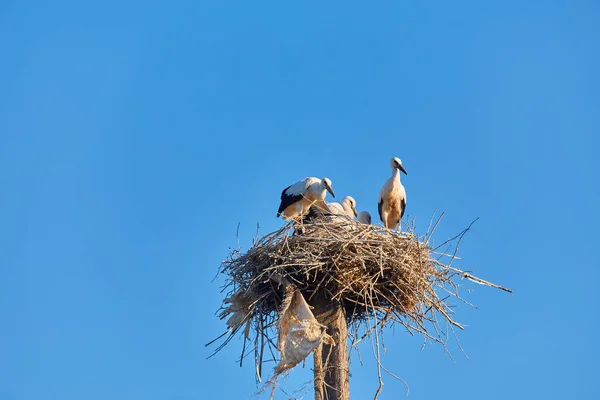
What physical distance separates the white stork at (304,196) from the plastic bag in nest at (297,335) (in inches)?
149

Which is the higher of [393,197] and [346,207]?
[393,197]

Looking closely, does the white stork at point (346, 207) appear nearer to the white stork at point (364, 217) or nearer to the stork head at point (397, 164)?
the white stork at point (364, 217)

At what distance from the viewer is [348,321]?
8.23 m

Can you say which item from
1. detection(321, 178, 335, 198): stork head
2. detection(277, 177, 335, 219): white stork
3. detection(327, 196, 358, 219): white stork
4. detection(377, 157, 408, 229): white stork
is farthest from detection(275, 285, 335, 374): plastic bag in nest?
detection(377, 157, 408, 229): white stork

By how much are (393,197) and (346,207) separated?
913mm

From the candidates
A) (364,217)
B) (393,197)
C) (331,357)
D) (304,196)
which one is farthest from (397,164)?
(331,357)

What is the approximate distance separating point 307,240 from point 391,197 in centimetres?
422

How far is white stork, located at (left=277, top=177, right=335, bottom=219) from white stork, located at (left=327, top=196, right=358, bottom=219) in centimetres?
13

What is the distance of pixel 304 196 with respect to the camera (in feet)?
37.8

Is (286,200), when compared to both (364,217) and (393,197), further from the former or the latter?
(393,197)

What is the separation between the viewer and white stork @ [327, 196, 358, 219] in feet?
36.6

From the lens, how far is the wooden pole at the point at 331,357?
24.4 ft

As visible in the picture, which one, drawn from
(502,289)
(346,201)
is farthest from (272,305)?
(346,201)

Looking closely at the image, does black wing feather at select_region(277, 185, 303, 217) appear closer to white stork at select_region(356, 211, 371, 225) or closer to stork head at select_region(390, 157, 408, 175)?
white stork at select_region(356, 211, 371, 225)
